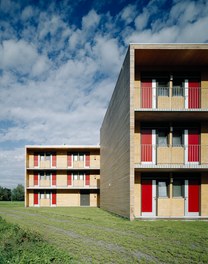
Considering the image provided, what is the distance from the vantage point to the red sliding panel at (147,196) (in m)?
15.1

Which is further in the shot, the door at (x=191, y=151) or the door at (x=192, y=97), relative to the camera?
the door at (x=192, y=97)

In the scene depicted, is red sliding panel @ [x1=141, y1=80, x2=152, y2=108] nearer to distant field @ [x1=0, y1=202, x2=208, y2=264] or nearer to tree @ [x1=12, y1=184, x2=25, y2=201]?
distant field @ [x1=0, y1=202, x2=208, y2=264]

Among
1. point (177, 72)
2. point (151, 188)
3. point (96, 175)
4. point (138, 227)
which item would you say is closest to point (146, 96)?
point (177, 72)

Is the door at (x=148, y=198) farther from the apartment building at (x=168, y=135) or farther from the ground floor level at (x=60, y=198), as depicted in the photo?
the ground floor level at (x=60, y=198)

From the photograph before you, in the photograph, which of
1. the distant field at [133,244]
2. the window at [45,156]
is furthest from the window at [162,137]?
the window at [45,156]

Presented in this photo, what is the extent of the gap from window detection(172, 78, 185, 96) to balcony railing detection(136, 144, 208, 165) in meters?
3.01

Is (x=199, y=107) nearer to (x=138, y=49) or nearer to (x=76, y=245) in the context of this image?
(x=138, y=49)

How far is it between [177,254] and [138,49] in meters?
9.94

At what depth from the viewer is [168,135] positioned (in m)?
15.6

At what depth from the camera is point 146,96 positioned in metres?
15.3

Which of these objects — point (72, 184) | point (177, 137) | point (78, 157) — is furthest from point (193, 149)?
point (72, 184)

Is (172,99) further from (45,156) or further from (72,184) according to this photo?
(45,156)

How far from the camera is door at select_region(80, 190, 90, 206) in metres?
32.9

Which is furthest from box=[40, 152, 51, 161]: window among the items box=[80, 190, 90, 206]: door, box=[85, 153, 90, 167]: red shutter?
box=[80, 190, 90, 206]: door
